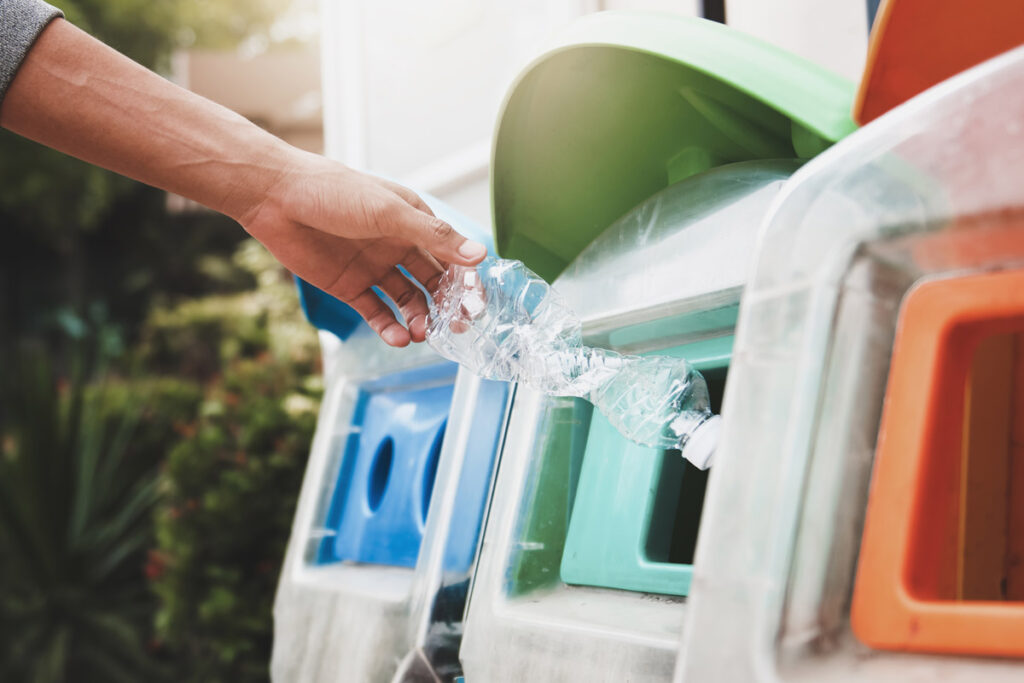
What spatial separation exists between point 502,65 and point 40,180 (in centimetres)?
751

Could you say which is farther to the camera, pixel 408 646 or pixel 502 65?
pixel 502 65

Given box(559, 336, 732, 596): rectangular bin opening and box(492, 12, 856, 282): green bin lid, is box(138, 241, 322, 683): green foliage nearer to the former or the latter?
box(492, 12, 856, 282): green bin lid

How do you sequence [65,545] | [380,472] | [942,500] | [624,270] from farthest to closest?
[65,545] < [380,472] < [624,270] < [942,500]

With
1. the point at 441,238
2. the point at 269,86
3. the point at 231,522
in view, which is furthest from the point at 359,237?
the point at 269,86

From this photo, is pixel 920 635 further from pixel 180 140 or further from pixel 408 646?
pixel 180 140

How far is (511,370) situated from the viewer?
1291 mm

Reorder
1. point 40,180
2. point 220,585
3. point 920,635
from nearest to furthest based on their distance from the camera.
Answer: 1. point 920,635
2. point 220,585
3. point 40,180

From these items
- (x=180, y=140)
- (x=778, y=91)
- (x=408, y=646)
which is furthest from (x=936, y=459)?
(x=180, y=140)

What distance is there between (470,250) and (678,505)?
0.46 m

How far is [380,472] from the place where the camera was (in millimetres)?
1743

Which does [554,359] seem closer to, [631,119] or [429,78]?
[631,119]

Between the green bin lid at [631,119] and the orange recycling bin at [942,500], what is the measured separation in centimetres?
28

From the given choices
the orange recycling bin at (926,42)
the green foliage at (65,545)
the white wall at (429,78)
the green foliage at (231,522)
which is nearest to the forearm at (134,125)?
the orange recycling bin at (926,42)

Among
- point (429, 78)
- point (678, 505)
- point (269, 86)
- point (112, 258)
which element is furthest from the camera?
point (112, 258)
